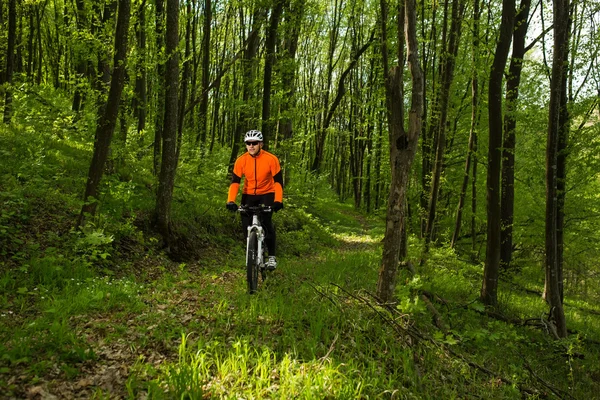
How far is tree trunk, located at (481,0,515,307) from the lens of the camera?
8.62m

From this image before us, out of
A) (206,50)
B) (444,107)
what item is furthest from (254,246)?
(206,50)

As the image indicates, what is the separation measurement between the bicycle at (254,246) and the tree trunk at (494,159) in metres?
5.51

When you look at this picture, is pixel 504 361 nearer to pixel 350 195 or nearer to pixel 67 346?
pixel 67 346

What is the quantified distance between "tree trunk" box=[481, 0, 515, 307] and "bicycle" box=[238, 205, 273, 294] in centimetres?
551

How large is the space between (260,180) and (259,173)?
0.12 meters

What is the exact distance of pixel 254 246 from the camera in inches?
245

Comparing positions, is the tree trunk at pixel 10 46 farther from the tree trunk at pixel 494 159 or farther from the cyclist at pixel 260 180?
the tree trunk at pixel 494 159

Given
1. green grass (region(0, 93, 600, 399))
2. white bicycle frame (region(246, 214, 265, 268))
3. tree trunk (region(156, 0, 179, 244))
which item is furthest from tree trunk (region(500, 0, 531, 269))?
tree trunk (region(156, 0, 179, 244))

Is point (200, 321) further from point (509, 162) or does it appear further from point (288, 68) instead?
point (509, 162)

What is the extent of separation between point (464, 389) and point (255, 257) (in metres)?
3.38

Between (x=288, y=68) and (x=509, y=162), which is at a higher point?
(x=288, y=68)

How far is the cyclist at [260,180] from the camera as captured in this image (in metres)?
6.46

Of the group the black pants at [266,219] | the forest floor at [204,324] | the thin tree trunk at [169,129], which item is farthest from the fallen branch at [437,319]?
the thin tree trunk at [169,129]

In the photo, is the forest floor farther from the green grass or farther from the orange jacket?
the orange jacket
